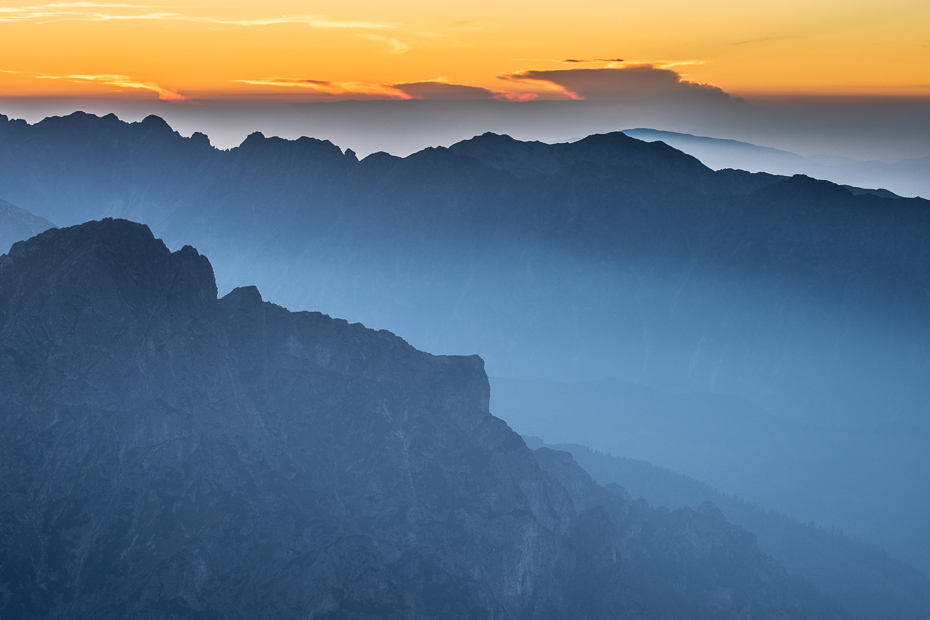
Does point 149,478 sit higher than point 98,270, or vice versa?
point 98,270

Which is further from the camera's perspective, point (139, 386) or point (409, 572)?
point (409, 572)

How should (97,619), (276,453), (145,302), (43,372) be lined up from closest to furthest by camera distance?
(97,619) < (43,372) < (145,302) < (276,453)

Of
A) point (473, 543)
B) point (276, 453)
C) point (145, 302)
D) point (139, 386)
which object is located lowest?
point (473, 543)

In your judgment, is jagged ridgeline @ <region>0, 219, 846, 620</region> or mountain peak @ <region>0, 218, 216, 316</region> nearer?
jagged ridgeline @ <region>0, 219, 846, 620</region>

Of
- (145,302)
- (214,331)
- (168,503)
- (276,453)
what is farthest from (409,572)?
(145,302)

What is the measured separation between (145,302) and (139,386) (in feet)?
60.1

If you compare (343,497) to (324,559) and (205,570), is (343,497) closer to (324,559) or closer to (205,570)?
(324,559)

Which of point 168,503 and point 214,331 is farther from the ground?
point 214,331

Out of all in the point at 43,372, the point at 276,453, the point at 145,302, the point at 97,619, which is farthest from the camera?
the point at 276,453

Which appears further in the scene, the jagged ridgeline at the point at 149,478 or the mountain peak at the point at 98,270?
the mountain peak at the point at 98,270

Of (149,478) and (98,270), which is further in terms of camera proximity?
(98,270)

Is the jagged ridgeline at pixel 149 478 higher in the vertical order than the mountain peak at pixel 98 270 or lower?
lower

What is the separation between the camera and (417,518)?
644ft

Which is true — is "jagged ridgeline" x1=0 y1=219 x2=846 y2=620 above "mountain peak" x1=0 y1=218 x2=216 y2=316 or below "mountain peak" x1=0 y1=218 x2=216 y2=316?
below
